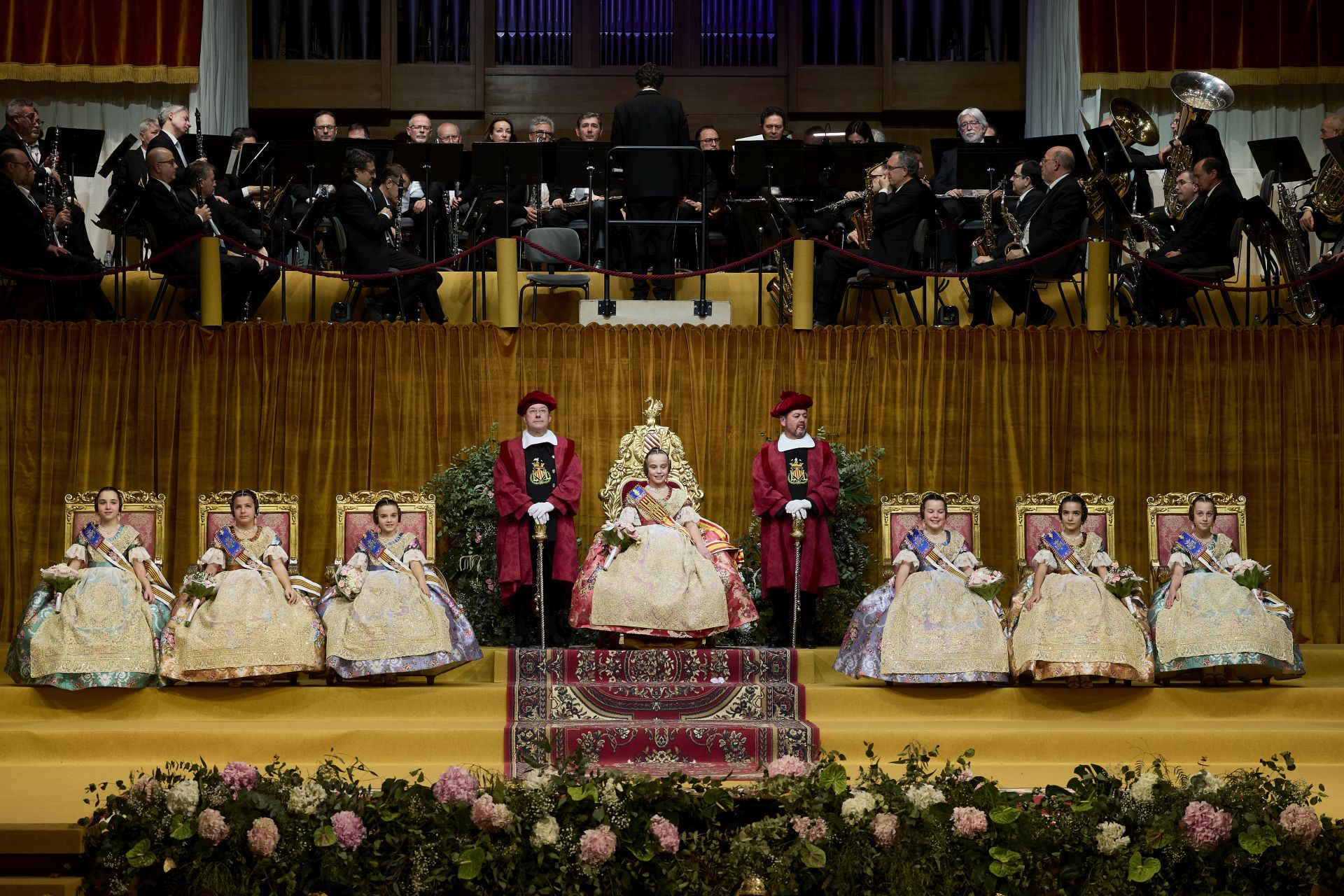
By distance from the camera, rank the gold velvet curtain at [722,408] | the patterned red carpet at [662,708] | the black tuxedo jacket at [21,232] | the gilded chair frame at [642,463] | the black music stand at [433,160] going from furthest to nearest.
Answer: the black music stand at [433,160], the black tuxedo jacket at [21,232], the gold velvet curtain at [722,408], the gilded chair frame at [642,463], the patterned red carpet at [662,708]

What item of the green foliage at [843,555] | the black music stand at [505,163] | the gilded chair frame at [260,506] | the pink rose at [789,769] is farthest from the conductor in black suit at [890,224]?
the pink rose at [789,769]

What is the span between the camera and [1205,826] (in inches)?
197

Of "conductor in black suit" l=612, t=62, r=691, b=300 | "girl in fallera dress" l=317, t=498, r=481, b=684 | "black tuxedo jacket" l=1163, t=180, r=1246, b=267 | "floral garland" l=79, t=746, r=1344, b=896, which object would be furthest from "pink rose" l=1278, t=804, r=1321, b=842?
"conductor in black suit" l=612, t=62, r=691, b=300

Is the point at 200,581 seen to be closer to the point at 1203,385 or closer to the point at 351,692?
the point at 351,692

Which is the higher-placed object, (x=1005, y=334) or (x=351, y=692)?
(x=1005, y=334)

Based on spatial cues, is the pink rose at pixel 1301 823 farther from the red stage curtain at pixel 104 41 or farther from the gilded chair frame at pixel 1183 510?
the red stage curtain at pixel 104 41

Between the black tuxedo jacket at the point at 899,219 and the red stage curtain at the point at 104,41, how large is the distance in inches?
213

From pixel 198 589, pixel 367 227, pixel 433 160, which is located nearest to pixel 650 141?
pixel 433 160

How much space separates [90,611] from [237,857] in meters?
2.67

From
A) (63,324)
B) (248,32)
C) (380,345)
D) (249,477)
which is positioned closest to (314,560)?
(249,477)

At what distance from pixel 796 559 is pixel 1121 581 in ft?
4.88

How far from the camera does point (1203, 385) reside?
890 cm

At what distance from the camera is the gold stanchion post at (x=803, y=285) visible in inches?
351

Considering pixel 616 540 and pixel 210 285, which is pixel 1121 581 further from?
pixel 210 285
